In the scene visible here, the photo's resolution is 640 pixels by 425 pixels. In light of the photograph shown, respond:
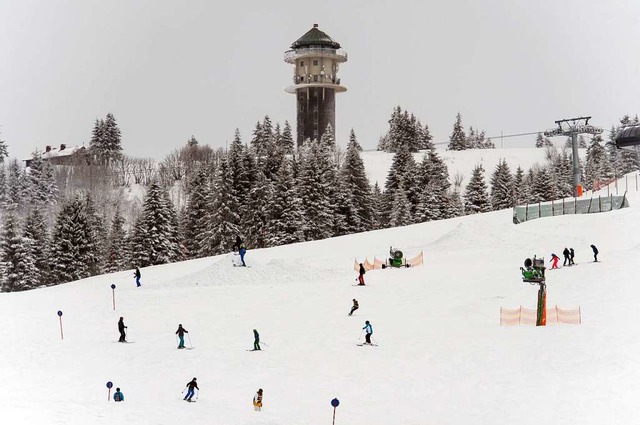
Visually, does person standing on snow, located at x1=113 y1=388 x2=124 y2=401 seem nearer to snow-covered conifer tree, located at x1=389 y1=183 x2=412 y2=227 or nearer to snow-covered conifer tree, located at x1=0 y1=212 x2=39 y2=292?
snow-covered conifer tree, located at x1=0 y1=212 x2=39 y2=292

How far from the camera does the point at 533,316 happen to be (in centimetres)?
3062

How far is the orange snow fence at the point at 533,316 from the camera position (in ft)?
97.3

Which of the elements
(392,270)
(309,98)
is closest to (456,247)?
(392,270)

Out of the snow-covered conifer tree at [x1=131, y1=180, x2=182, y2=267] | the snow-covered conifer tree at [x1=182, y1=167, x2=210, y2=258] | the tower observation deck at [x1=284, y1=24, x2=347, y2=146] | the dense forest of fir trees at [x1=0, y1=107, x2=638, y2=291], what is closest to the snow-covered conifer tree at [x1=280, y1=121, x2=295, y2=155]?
the tower observation deck at [x1=284, y1=24, x2=347, y2=146]

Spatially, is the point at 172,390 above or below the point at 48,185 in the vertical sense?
below

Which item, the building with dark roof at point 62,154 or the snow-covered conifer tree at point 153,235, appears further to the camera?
the building with dark roof at point 62,154

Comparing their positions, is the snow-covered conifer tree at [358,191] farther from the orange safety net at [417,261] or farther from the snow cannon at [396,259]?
the snow cannon at [396,259]

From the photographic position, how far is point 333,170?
7588 centimetres

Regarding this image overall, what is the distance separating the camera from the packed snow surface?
21.5 metres

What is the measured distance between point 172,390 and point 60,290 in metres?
24.3

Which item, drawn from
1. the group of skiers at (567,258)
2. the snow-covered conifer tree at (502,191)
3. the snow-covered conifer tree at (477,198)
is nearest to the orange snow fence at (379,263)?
the group of skiers at (567,258)

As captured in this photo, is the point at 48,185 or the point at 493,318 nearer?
the point at 493,318

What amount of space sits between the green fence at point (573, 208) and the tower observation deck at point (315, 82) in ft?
197

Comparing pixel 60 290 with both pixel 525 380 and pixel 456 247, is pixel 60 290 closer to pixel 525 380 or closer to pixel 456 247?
pixel 456 247
